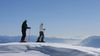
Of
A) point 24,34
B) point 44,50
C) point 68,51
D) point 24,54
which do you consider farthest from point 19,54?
point 24,34

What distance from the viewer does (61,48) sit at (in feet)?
48.6

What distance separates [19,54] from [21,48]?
2.14 feet

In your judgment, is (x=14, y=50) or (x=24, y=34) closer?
(x=14, y=50)

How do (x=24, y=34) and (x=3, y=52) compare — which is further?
(x=24, y=34)

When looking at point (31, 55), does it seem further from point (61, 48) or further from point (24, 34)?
point (24, 34)

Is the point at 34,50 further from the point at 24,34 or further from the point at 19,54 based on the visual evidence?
the point at 24,34

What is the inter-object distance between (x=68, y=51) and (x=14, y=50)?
8.76 feet

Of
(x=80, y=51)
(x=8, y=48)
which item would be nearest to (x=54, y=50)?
(x=80, y=51)

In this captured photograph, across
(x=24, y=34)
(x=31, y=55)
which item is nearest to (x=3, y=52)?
(x=31, y=55)

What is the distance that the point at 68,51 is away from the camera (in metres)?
14.5

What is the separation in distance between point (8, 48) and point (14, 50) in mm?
398

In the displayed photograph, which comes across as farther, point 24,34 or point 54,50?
point 24,34

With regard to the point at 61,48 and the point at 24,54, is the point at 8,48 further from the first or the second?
the point at 61,48

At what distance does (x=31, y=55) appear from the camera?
14.0m
